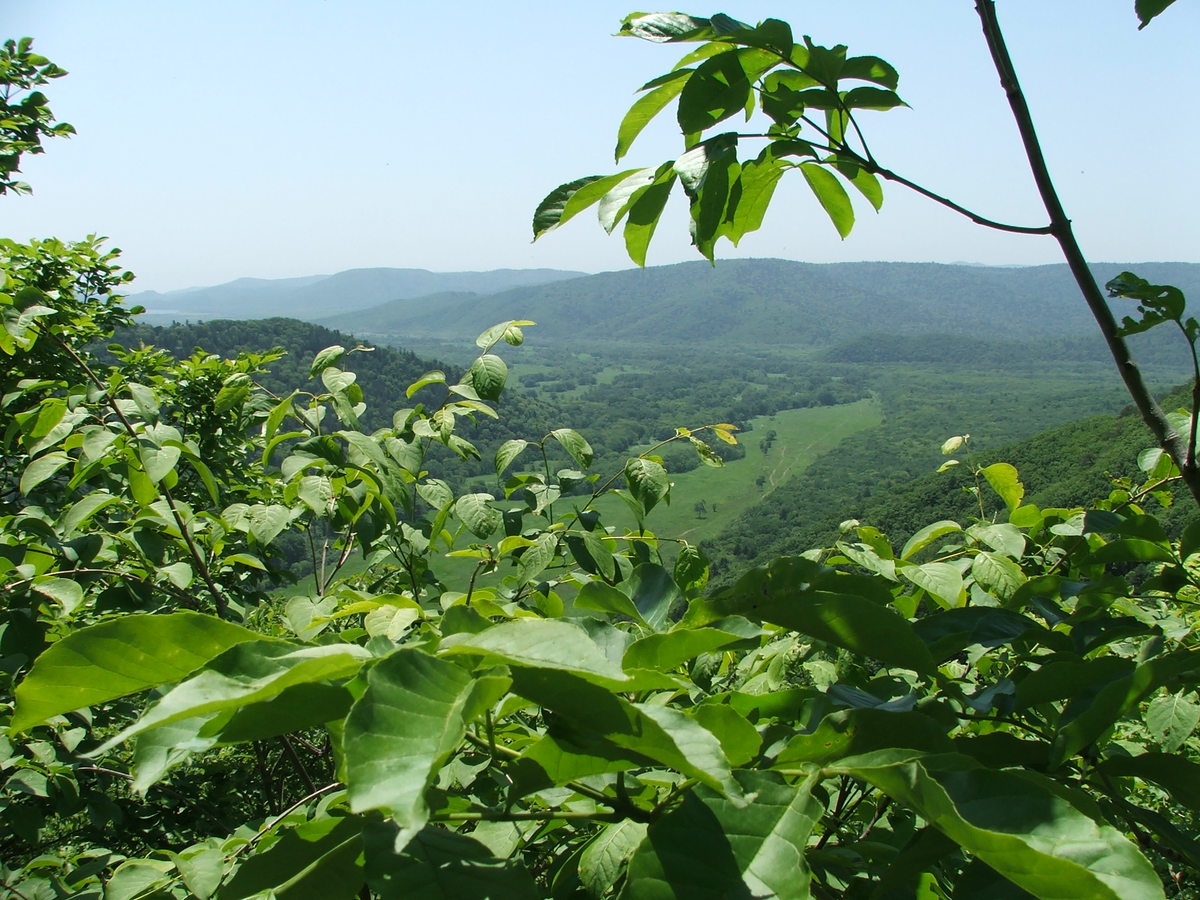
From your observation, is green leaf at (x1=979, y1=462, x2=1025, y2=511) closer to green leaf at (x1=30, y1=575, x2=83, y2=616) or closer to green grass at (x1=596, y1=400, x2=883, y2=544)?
green leaf at (x1=30, y1=575, x2=83, y2=616)

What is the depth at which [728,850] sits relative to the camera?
49 centimetres

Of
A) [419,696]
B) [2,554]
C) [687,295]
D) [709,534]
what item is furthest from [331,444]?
[687,295]

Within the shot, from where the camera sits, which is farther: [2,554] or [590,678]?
[2,554]

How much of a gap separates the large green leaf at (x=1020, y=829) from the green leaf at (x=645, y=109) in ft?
2.95

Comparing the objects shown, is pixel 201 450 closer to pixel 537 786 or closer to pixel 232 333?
pixel 537 786

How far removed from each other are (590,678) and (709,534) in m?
60.6

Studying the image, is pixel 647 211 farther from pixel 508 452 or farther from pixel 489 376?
pixel 508 452

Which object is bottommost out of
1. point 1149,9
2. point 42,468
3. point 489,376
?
point 42,468

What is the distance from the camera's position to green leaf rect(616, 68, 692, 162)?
1050mm

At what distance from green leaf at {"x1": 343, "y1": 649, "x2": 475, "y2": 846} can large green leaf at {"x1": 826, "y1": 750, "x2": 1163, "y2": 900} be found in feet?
0.93

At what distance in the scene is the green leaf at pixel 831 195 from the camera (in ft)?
3.97

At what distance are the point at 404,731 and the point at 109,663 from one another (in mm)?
246

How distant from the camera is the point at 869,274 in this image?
178750mm

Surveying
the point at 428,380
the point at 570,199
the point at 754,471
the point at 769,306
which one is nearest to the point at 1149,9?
the point at 570,199
